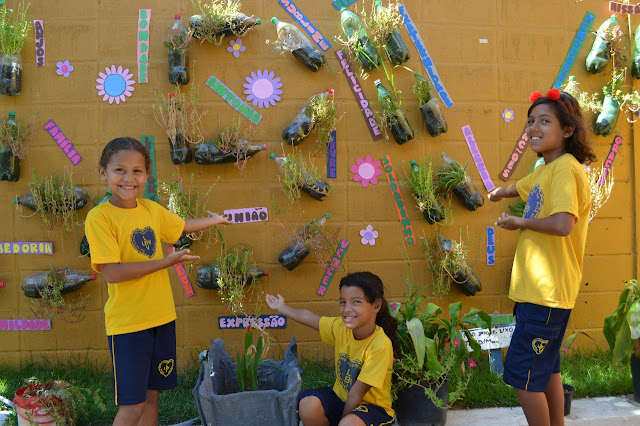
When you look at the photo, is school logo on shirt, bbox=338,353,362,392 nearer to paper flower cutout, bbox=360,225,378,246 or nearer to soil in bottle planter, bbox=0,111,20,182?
paper flower cutout, bbox=360,225,378,246

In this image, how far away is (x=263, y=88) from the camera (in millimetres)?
3975

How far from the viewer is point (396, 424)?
3062 millimetres

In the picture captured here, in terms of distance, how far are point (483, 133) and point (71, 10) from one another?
10.4 feet

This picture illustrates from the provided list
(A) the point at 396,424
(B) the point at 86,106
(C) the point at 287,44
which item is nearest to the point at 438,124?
(C) the point at 287,44

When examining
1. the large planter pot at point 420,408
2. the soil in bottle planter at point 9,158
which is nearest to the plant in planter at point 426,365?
the large planter pot at point 420,408

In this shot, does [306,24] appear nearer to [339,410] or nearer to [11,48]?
[11,48]

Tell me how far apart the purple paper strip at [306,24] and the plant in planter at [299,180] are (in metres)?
0.85

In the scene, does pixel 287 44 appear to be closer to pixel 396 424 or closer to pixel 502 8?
pixel 502 8

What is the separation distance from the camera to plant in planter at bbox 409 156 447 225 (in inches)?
155

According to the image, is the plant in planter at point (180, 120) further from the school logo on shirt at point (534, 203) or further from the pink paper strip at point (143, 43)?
the school logo on shirt at point (534, 203)

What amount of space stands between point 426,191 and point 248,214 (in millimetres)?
1302

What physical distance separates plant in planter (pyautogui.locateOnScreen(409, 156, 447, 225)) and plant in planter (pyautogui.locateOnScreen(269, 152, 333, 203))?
627 millimetres

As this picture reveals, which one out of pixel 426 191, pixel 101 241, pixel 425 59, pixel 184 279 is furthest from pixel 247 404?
pixel 425 59

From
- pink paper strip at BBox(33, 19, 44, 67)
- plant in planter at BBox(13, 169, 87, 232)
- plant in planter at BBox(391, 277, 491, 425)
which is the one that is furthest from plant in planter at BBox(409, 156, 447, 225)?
pink paper strip at BBox(33, 19, 44, 67)
